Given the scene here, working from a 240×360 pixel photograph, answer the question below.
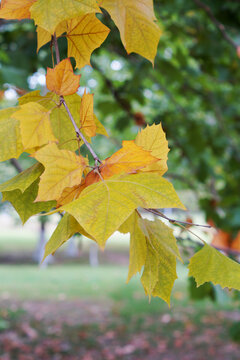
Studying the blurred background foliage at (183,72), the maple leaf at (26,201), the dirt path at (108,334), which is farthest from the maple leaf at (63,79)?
the dirt path at (108,334)

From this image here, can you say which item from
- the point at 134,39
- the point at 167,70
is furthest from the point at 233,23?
the point at 134,39

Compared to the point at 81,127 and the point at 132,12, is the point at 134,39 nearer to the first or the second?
the point at 132,12

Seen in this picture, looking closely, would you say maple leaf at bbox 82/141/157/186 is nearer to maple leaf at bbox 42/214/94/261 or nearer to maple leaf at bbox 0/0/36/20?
maple leaf at bbox 42/214/94/261

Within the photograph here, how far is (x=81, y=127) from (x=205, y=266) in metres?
0.22

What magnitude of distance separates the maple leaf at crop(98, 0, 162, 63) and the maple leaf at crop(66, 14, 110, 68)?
21 millimetres

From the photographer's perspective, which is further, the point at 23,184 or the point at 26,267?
the point at 26,267

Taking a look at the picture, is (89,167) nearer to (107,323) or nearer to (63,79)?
(63,79)

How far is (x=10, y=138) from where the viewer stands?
0.38m

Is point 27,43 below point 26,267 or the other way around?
the other way around

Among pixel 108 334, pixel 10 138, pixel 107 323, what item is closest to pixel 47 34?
pixel 10 138

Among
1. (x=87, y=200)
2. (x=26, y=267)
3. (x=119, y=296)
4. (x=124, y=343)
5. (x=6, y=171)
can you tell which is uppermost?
(x=87, y=200)

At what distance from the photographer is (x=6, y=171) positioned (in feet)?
19.6

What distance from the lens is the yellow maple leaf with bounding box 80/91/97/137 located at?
0.38 metres

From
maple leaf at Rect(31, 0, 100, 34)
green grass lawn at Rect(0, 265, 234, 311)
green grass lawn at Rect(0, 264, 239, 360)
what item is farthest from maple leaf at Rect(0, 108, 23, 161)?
green grass lawn at Rect(0, 265, 234, 311)
